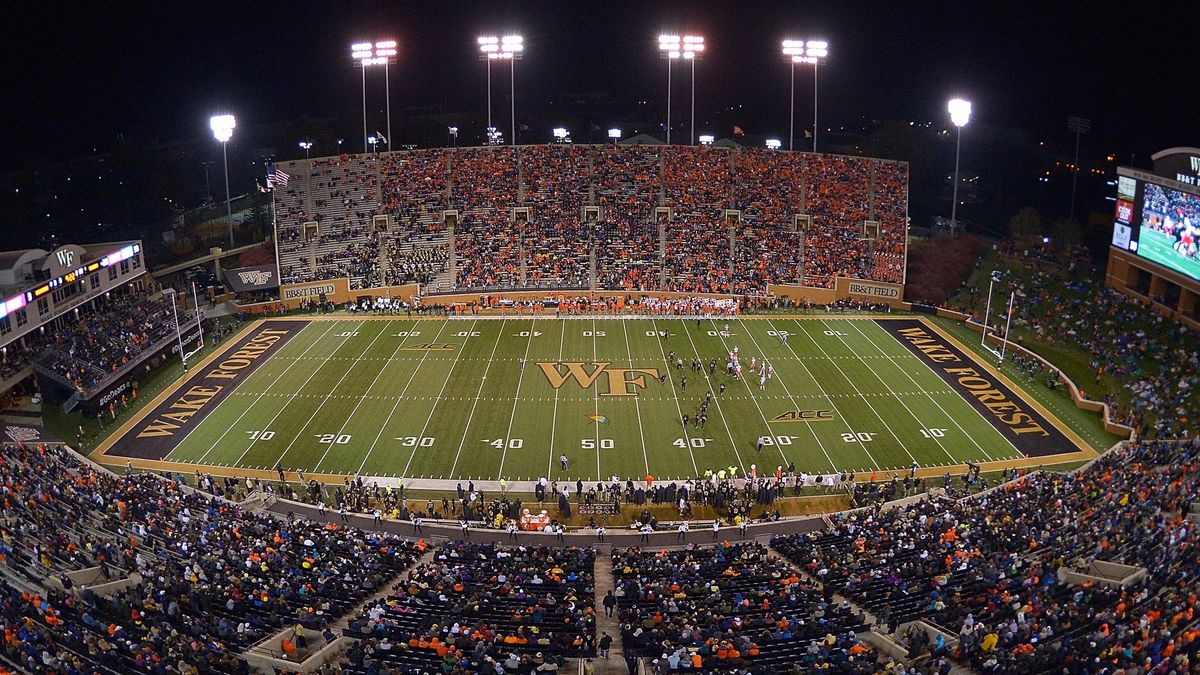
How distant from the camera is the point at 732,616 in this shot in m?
24.6

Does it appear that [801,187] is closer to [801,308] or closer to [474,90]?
[801,308]

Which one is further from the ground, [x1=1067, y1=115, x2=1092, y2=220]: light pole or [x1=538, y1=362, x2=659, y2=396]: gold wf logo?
[x1=1067, y1=115, x2=1092, y2=220]: light pole

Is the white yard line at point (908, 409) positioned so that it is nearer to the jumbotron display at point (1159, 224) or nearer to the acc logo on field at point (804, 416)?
the acc logo on field at point (804, 416)

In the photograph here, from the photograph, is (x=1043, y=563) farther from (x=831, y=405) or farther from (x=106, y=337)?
A: (x=106, y=337)

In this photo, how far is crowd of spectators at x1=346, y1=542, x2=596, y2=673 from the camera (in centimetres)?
2259

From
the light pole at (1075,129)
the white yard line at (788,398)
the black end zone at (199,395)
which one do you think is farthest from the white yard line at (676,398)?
the light pole at (1075,129)

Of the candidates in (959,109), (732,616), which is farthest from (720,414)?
(959,109)

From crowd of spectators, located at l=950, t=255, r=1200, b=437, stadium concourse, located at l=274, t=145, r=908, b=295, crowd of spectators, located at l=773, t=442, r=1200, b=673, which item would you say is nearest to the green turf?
crowd of spectators, located at l=950, t=255, r=1200, b=437

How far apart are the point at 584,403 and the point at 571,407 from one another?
76 centimetres

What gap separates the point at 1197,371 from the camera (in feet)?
143

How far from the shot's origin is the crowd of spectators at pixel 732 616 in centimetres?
2247

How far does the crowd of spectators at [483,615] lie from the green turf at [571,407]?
9.74 metres

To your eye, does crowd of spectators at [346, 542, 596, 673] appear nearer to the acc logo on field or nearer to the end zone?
the acc logo on field

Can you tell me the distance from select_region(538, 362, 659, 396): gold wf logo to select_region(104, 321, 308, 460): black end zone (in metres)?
15.4
